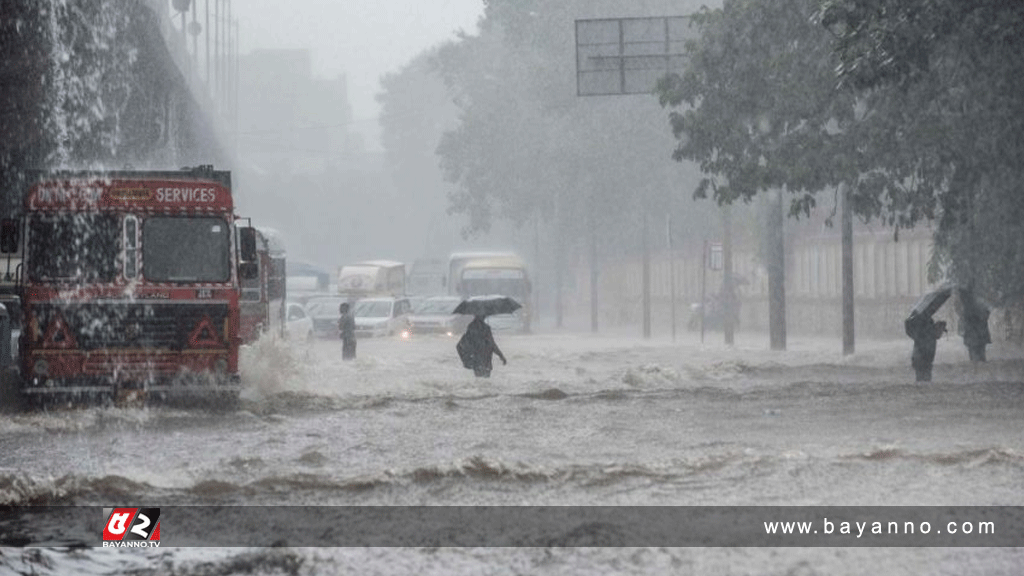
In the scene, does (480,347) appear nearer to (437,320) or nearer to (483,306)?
(483,306)

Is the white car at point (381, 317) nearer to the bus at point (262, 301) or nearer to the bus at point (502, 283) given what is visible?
the bus at point (502, 283)

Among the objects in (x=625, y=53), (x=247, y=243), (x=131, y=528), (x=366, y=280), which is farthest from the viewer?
(x=366, y=280)

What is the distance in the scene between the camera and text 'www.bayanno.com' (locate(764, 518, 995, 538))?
10.2 m

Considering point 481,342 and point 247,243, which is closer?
point 247,243

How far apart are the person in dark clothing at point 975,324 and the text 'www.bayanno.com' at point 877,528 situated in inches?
640

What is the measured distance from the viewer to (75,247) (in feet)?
64.6

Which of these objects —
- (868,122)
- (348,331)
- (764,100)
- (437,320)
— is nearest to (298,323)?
(437,320)

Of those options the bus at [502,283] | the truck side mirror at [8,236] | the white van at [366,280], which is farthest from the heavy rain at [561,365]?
the white van at [366,280]

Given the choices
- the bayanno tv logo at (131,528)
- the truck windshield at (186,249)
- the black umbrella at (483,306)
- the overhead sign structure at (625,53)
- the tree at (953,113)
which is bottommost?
the bayanno tv logo at (131,528)

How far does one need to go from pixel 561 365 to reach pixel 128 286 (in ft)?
54.5

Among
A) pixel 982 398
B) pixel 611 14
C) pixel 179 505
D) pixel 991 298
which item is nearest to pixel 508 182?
pixel 611 14

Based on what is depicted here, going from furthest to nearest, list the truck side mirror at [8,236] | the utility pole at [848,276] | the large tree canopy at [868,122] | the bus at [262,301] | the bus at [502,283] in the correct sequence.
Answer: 1. the bus at [502,283]
2. the utility pole at [848,276]
3. the bus at [262,301]
4. the large tree canopy at [868,122]
5. the truck side mirror at [8,236]

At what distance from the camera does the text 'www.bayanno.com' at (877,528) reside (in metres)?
10.2

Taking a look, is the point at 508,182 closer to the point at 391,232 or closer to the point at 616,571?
the point at 616,571
